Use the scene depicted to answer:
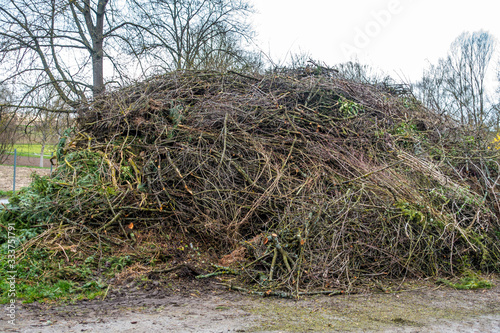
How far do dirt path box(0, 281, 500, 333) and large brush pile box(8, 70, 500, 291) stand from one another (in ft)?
1.84

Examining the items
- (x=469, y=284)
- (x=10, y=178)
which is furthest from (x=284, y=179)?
(x=10, y=178)

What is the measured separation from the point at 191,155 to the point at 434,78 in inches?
650

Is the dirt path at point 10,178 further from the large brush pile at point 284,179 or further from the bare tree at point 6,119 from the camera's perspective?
the large brush pile at point 284,179

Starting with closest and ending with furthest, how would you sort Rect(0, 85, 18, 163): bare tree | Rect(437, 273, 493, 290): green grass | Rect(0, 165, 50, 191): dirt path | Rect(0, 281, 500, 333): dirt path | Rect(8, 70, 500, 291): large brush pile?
Rect(0, 281, 500, 333): dirt path < Rect(437, 273, 493, 290): green grass < Rect(8, 70, 500, 291): large brush pile < Rect(0, 85, 18, 163): bare tree < Rect(0, 165, 50, 191): dirt path

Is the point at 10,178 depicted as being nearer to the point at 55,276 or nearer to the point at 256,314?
the point at 55,276

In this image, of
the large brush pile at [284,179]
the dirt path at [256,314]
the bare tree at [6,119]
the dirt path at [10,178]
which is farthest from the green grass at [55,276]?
the dirt path at [10,178]

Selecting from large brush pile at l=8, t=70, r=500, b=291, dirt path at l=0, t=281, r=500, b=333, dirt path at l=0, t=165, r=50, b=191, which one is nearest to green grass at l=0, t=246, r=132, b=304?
dirt path at l=0, t=281, r=500, b=333

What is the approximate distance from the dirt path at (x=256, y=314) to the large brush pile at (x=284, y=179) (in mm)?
562

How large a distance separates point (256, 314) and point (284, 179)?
2767 millimetres

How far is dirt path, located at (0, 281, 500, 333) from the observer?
127 inches

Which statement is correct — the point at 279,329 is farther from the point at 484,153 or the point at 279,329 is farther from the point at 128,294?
the point at 484,153

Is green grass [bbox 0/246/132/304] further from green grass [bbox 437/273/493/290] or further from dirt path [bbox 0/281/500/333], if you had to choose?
green grass [bbox 437/273/493/290]

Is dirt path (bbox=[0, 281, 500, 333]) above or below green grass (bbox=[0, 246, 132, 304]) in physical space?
below

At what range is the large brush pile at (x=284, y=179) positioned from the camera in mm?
4977
